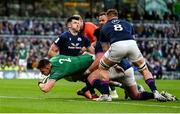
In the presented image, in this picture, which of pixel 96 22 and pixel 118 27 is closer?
pixel 118 27

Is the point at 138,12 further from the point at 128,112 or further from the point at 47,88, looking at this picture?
the point at 128,112

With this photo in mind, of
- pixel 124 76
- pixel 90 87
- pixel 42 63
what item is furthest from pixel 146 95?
pixel 42 63

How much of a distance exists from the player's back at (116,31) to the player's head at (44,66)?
160cm

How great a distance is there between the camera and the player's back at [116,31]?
1638 centimetres

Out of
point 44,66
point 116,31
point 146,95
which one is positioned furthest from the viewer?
point 44,66

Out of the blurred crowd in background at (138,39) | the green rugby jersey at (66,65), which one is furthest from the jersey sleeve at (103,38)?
the blurred crowd in background at (138,39)

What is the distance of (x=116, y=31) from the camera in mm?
16438

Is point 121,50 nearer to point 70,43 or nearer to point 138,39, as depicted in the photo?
point 70,43

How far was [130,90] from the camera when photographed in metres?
17.3

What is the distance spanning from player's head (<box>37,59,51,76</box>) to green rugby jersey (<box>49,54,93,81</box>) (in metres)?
→ 0.12

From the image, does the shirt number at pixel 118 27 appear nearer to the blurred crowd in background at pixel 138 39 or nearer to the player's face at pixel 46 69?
the player's face at pixel 46 69

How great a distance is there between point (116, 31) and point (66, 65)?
173 centimetres

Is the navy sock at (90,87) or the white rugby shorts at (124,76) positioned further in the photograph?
the navy sock at (90,87)

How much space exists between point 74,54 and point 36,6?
3529 centimetres
